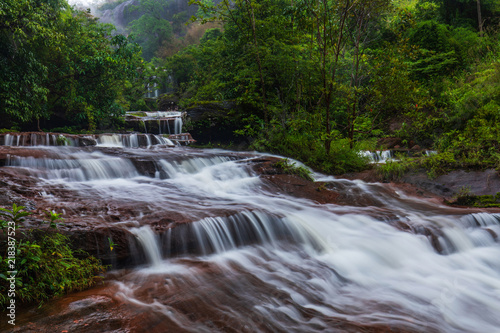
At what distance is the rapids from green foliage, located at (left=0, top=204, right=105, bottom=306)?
0.20 meters

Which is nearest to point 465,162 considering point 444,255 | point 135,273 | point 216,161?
point 444,255

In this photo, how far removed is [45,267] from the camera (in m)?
2.79

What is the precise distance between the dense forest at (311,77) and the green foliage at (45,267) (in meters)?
6.13

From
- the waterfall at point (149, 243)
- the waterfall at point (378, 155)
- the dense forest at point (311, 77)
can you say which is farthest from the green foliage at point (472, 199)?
the waterfall at point (149, 243)

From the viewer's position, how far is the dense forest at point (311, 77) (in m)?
7.67

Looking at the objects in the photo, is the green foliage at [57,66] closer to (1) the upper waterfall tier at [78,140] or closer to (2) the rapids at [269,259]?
(1) the upper waterfall tier at [78,140]

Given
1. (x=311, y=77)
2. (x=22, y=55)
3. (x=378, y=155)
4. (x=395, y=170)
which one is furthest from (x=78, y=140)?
(x=378, y=155)

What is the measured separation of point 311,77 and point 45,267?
7.88m

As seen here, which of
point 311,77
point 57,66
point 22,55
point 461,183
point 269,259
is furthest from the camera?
point 57,66

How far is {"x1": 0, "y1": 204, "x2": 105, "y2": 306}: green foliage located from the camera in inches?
101

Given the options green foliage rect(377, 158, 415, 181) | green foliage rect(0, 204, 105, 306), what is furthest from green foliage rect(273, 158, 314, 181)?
green foliage rect(0, 204, 105, 306)

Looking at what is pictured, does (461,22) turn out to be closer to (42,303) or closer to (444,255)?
(444,255)

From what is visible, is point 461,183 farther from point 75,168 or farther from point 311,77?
point 75,168

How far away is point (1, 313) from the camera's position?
7.70 ft
